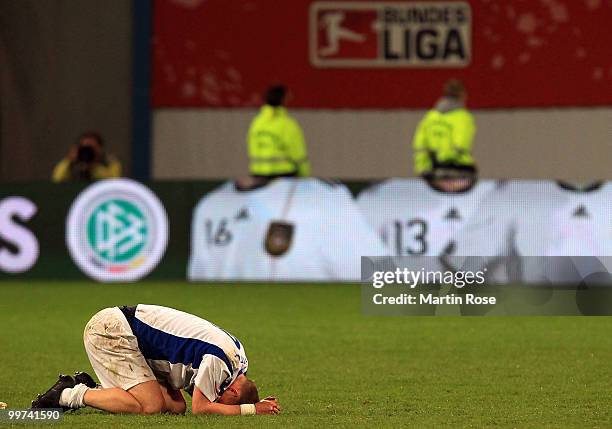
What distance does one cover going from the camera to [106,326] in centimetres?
789

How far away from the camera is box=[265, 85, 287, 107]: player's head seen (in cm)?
1795

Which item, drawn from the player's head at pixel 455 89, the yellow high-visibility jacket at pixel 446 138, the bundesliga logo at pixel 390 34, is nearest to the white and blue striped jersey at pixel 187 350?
the player's head at pixel 455 89

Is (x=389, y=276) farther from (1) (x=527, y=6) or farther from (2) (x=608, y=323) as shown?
(1) (x=527, y=6)

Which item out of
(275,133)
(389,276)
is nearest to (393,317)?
(389,276)

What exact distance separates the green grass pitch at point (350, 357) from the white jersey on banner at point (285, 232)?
0.20 meters

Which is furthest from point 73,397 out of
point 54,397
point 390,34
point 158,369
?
point 390,34

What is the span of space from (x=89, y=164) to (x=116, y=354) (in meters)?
9.97

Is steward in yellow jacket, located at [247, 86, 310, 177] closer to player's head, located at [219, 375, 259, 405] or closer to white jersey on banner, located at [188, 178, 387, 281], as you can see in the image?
white jersey on banner, located at [188, 178, 387, 281]

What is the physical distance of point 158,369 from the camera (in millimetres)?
7902

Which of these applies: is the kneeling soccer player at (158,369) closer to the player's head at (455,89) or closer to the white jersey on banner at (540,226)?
the white jersey on banner at (540,226)

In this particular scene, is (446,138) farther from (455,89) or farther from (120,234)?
(120,234)

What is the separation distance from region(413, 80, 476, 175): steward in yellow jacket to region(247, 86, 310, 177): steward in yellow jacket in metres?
1.44

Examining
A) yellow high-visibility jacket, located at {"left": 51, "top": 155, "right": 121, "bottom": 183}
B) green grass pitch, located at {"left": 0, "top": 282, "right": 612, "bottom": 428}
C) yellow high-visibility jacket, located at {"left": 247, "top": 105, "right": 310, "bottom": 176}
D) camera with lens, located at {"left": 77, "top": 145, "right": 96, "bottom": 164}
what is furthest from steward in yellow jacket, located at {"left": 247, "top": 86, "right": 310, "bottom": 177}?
green grass pitch, located at {"left": 0, "top": 282, "right": 612, "bottom": 428}

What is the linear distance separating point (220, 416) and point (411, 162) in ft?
50.3
